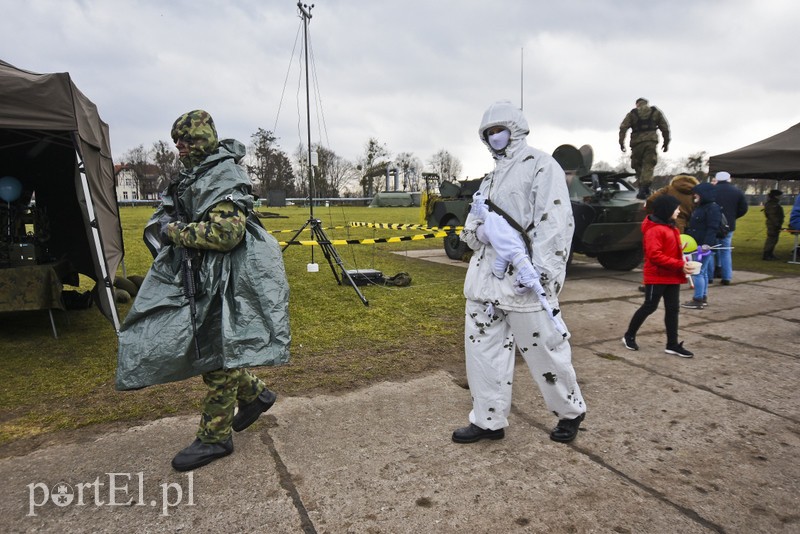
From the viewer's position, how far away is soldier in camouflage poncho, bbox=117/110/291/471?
8.09 feet

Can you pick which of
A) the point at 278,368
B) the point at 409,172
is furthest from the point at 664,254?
the point at 409,172

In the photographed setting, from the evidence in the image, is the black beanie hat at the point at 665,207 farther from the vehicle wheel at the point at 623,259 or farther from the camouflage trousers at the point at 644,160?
the camouflage trousers at the point at 644,160

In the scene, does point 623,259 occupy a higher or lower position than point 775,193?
lower

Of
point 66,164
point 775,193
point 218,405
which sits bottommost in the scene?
point 218,405

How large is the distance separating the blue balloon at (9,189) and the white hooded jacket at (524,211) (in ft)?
17.6

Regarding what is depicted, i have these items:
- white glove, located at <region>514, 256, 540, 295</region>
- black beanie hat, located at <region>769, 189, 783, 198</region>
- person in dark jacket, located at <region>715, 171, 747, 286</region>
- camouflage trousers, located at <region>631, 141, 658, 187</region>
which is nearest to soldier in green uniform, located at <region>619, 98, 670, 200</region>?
camouflage trousers, located at <region>631, 141, 658, 187</region>

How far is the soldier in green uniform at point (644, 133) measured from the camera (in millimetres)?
10164

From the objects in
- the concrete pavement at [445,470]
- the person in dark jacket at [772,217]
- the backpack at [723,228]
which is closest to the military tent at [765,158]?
the person in dark jacket at [772,217]

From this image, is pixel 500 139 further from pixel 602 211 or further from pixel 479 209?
pixel 602 211

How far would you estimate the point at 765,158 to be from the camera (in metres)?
9.54

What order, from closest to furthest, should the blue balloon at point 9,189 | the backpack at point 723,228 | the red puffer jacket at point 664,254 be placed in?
the red puffer jacket at point 664,254
the blue balloon at point 9,189
the backpack at point 723,228

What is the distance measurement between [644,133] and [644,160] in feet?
1.94

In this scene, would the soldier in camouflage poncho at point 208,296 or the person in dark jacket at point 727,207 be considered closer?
the soldier in camouflage poncho at point 208,296

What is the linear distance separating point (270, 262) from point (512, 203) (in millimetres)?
1324
